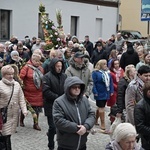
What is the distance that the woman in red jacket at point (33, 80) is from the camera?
8.78 meters

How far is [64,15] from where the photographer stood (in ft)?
91.8

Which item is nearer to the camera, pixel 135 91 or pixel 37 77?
pixel 135 91

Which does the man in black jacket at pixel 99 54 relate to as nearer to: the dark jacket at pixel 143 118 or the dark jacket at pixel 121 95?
the dark jacket at pixel 121 95

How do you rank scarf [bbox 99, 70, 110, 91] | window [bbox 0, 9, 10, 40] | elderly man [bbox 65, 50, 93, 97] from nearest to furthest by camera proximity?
elderly man [bbox 65, 50, 93, 97] < scarf [bbox 99, 70, 110, 91] < window [bbox 0, 9, 10, 40]

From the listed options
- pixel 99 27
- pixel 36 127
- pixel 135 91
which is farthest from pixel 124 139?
pixel 99 27

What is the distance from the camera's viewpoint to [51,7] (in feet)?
88.9

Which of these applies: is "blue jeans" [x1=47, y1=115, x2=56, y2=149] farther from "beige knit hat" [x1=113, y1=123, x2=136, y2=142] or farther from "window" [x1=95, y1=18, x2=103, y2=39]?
"window" [x1=95, y1=18, x2=103, y2=39]

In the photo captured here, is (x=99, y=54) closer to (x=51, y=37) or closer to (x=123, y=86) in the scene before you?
(x=51, y=37)

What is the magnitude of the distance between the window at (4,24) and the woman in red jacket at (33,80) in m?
16.1

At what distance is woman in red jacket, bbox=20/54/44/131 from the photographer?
8.78 m

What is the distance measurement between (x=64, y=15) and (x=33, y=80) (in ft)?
64.5

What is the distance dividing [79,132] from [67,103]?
1.37ft

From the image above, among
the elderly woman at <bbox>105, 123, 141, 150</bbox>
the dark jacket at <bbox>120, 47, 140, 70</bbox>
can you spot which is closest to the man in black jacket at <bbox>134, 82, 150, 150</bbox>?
the elderly woman at <bbox>105, 123, 141, 150</bbox>

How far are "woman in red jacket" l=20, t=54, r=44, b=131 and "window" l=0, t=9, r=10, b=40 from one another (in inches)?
635
